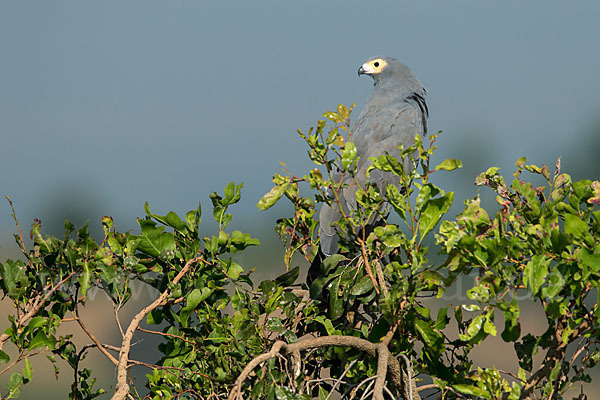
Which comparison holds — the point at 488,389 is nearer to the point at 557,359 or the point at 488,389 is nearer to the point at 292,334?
the point at 557,359

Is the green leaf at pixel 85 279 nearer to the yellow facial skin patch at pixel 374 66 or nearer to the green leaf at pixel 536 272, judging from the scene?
the green leaf at pixel 536 272

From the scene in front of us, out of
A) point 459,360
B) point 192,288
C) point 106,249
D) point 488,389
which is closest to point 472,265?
point 488,389

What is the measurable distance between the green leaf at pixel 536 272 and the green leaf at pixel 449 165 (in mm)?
427

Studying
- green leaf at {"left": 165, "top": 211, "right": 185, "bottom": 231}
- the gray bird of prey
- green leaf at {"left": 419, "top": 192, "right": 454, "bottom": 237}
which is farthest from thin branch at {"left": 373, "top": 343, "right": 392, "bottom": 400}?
the gray bird of prey

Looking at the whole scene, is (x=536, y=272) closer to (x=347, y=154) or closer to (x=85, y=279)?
(x=347, y=154)

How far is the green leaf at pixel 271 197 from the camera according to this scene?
2.06 m

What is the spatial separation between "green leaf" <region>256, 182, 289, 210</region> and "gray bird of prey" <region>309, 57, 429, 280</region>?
2.02 metres

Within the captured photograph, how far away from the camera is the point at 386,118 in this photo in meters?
4.75

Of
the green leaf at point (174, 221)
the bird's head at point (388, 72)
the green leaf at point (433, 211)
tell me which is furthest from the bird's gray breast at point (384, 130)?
the green leaf at point (433, 211)

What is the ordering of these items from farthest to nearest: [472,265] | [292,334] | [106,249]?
[106,249] < [292,334] < [472,265]

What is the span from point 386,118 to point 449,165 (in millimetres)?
2776

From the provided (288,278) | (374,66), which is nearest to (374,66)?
(374,66)

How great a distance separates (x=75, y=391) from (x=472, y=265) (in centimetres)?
168

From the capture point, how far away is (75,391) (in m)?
2.49
